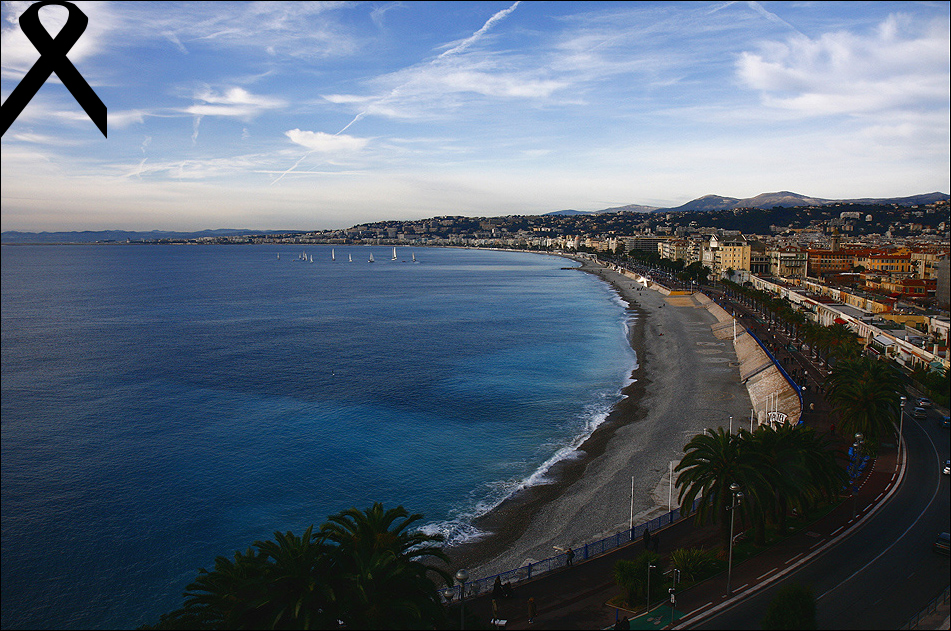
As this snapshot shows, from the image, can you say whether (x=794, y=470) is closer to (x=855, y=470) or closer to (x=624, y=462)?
(x=855, y=470)

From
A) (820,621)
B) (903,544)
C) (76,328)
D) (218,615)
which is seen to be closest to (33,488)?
(218,615)

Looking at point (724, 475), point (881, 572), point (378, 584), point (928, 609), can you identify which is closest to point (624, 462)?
point (724, 475)

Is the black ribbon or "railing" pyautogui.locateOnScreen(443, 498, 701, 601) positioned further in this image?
"railing" pyautogui.locateOnScreen(443, 498, 701, 601)

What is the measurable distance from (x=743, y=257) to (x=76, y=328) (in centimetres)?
11080

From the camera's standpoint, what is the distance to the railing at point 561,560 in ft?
60.7

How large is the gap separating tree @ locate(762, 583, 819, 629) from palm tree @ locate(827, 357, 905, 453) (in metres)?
16.1

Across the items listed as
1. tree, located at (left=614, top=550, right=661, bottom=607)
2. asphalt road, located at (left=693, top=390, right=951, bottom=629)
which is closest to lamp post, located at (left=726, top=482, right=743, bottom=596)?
asphalt road, located at (left=693, top=390, right=951, bottom=629)

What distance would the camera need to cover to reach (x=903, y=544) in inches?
731

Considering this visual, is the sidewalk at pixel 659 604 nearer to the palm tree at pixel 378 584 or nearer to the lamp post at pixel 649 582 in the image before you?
the lamp post at pixel 649 582

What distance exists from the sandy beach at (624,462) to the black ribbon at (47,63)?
2143 centimetres

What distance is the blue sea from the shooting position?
24.3 meters

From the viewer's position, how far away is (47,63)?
2.87 metres

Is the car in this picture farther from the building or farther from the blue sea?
the building

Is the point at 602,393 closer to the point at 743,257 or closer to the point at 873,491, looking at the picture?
the point at 873,491
